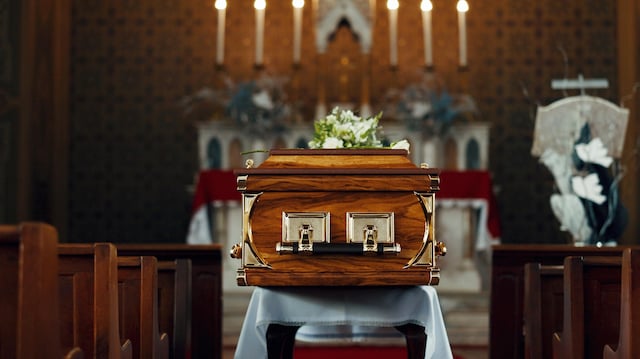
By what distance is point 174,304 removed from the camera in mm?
4523

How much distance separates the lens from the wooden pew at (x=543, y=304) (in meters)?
4.21

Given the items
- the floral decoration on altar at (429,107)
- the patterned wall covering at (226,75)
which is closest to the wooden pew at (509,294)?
the floral decoration on altar at (429,107)

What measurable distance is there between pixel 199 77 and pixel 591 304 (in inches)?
274

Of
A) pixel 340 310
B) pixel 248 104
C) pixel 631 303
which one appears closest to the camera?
pixel 631 303

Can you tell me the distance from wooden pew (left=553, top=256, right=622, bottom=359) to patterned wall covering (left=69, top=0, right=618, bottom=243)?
6355mm

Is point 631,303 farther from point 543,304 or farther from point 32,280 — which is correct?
point 32,280

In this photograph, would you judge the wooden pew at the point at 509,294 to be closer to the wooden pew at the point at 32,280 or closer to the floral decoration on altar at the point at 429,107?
the wooden pew at the point at 32,280

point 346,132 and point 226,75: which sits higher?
point 226,75

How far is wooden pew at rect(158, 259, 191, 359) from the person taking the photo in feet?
14.7

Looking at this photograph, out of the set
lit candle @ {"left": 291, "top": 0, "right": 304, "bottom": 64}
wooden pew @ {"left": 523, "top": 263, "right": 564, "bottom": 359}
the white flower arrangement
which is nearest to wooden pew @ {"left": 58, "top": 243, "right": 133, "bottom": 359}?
the white flower arrangement

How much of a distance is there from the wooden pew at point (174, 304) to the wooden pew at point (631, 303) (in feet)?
6.63

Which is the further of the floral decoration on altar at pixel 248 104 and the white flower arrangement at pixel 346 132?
the floral decoration on altar at pixel 248 104

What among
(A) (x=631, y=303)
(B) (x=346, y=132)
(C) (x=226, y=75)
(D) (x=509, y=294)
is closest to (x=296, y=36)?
(C) (x=226, y=75)

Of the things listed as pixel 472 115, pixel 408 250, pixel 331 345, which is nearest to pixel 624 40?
pixel 472 115
